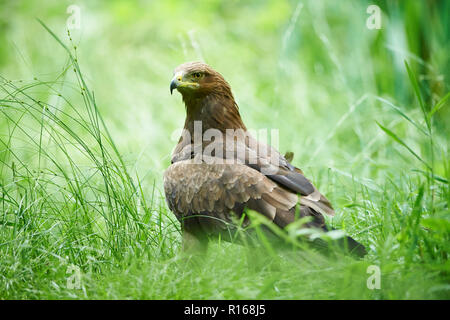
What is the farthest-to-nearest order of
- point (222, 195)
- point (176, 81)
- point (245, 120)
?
point (245, 120) < point (176, 81) < point (222, 195)

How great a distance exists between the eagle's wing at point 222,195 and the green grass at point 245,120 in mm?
195

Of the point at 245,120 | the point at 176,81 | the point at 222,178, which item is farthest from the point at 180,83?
the point at 245,120

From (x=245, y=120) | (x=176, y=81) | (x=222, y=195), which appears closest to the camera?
(x=222, y=195)

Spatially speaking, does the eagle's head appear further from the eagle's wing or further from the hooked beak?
the eagle's wing

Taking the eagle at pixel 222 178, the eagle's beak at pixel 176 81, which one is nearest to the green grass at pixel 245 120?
the eagle at pixel 222 178

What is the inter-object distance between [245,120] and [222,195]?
2717 mm

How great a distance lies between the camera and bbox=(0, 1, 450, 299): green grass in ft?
8.73

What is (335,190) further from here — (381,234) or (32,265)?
(32,265)

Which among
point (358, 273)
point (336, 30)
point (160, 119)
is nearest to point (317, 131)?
point (160, 119)

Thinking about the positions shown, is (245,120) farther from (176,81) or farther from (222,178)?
(222,178)

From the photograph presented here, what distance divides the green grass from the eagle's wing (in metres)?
0.20

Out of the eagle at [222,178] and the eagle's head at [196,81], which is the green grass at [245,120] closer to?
the eagle at [222,178]

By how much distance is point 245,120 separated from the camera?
5672 millimetres

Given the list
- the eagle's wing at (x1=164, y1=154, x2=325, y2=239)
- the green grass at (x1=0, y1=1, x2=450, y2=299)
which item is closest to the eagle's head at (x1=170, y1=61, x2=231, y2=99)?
the eagle's wing at (x1=164, y1=154, x2=325, y2=239)
